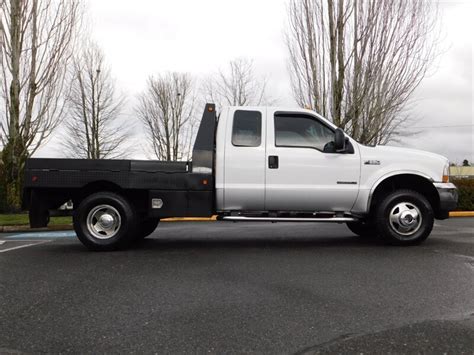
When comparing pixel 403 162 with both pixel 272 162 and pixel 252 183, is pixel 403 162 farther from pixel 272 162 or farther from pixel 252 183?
pixel 252 183

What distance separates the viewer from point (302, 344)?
8.48 ft

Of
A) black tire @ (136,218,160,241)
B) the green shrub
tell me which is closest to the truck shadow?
black tire @ (136,218,160,241)

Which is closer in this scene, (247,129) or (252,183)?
(252,183)

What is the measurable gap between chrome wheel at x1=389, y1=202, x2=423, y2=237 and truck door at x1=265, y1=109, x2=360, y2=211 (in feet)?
2.14

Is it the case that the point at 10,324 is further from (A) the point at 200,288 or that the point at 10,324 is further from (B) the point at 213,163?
(B) the point at 213,163

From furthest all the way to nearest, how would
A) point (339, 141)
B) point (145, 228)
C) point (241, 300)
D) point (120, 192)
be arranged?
point (145, 228), point (120, 192), point (339, 141), point (241, 300)

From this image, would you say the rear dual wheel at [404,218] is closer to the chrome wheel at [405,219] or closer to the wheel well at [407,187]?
the chrome wheel at [405,219]

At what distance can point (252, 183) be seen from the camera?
5879 millimetres

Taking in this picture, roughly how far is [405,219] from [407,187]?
2.17 feet

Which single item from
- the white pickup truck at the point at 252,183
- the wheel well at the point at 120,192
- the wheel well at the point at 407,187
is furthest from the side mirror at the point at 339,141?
the wheel well at the point at 120,192

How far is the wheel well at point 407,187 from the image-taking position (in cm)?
612

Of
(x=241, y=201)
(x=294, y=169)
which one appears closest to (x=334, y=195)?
(x=294, y=169)

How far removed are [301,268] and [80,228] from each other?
331 centimetres

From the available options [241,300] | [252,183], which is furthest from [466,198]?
[241,300]
